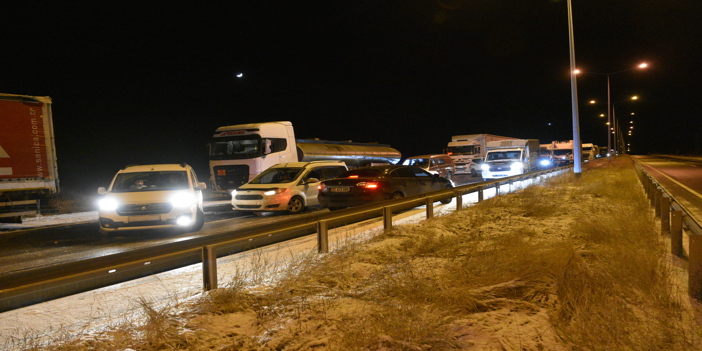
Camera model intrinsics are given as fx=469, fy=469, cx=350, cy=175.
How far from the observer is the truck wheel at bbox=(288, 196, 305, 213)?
14.1 m

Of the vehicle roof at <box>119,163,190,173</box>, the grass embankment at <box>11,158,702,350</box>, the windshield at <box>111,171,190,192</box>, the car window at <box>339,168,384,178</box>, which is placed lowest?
the grass embankment at <box>11,158,702,350</box>

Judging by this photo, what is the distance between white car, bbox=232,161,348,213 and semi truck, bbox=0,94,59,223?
17.1ft

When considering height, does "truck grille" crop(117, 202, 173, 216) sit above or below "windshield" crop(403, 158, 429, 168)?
below

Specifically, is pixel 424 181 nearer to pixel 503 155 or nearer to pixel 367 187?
pixel 367 187

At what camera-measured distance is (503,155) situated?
29.9 metres

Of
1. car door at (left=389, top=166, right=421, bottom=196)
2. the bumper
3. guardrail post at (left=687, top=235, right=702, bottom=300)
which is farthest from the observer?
car door at (left=389, top=166, right=421, bottom=196)

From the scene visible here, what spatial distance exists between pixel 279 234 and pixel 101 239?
19.1 feet

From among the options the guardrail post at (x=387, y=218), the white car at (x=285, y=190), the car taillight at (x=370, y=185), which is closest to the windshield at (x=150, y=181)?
the white car at (x=285, y=190)

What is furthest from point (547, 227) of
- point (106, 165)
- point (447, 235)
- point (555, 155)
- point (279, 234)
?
point (555, 155)

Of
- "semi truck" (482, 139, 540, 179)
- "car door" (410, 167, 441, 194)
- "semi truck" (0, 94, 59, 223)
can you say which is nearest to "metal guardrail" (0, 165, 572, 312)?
"car door" (410, 167, 441, 194)

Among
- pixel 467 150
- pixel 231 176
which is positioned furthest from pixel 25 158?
pixel 467 150

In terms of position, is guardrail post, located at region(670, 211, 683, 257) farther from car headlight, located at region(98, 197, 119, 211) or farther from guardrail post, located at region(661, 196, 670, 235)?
car headlight, located at region(98, 197, 119, 211)

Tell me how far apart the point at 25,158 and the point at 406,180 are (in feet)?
34.9

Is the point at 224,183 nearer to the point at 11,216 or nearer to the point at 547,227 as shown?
the point at 11,216
